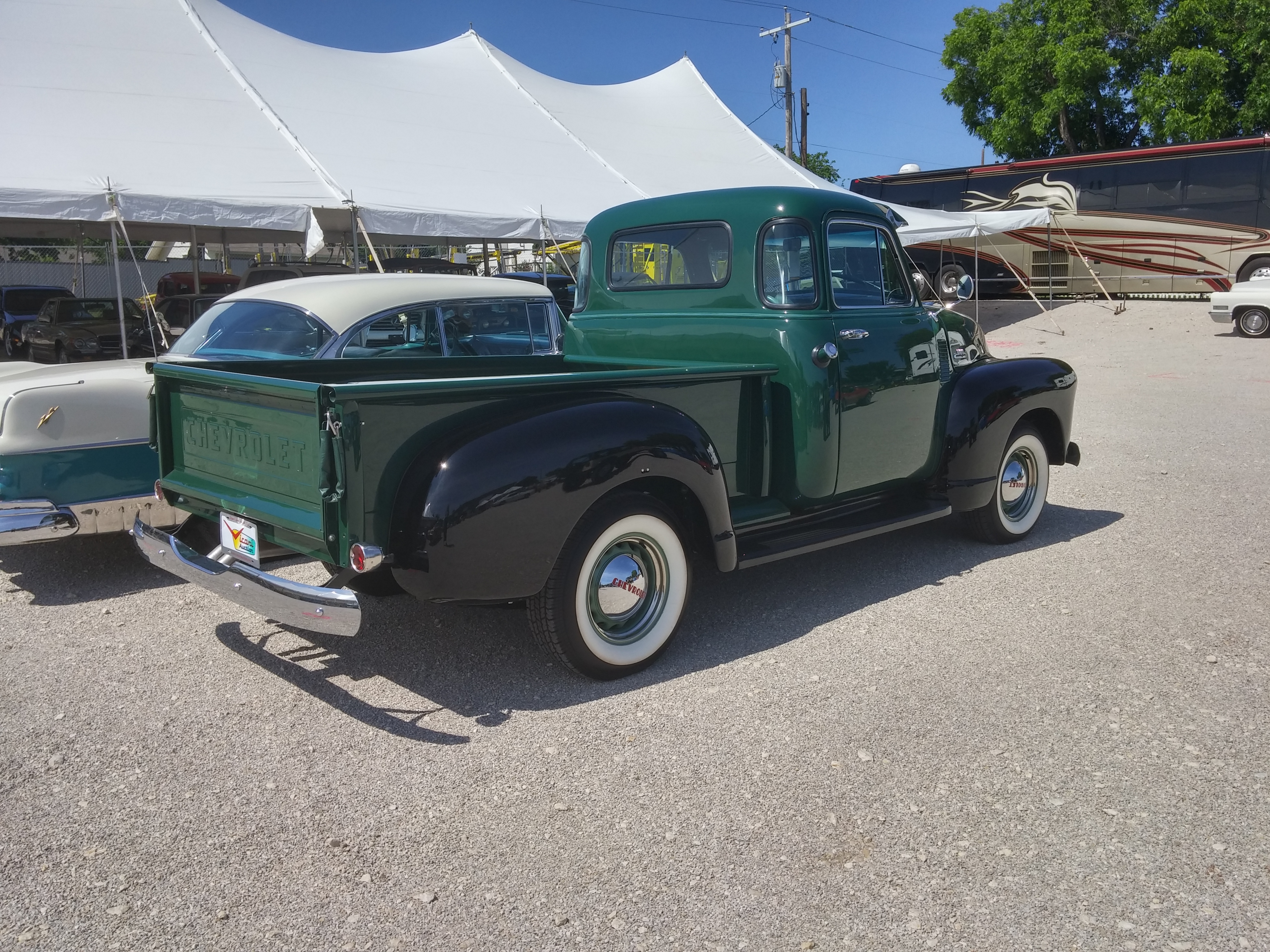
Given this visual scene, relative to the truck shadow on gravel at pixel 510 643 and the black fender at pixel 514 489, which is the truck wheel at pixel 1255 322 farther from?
the black fender at pixel 514 489

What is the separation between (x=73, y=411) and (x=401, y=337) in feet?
6.82

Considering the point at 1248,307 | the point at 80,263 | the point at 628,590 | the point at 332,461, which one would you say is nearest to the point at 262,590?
the point at 332,461

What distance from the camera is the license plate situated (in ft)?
11.9

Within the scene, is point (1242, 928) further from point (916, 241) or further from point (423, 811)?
point (916, 241)

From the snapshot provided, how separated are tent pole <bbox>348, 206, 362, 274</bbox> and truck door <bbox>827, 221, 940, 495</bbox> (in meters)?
7.57

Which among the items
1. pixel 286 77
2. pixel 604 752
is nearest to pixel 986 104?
pixel 286 77

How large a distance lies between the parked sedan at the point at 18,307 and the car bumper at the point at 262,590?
15.8m

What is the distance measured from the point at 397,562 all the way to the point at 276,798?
31.2 inches

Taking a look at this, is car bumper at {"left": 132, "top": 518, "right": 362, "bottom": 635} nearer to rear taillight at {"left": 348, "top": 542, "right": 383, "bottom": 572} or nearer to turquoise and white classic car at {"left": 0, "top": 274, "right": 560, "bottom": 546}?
rear taillight at {"left": 348, "top": 542, "right": 383, "bottom": 572}

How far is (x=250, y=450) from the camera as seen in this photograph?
3.66 meters

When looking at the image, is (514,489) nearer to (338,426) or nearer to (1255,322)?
(338,426)

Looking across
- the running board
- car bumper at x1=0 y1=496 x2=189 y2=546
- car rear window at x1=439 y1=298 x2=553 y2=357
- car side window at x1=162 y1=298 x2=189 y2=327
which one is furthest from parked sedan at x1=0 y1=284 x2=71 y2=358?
the running board

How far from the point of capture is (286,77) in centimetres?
1362

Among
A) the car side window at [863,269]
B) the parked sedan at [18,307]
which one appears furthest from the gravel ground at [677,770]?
the parked sedan at [18,307]
